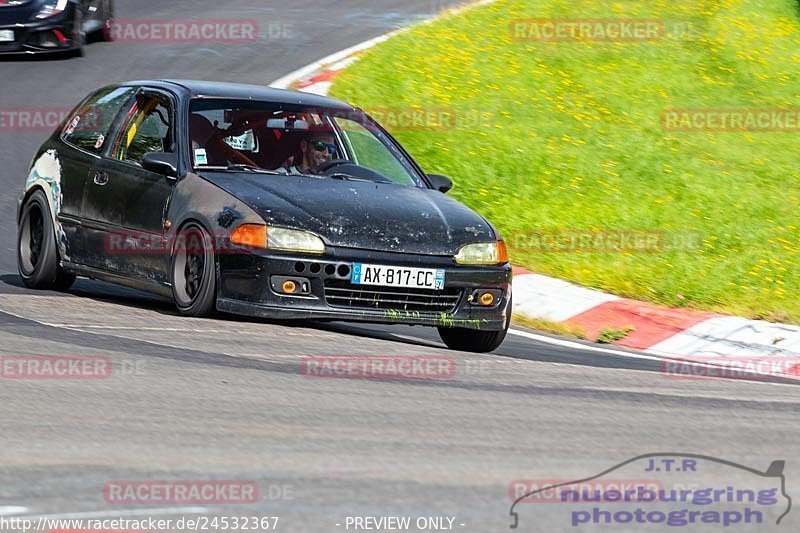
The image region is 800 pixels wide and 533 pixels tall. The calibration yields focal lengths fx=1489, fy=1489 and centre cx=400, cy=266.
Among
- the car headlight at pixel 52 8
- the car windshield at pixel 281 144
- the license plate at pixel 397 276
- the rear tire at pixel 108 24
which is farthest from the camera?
the rear tire at pixel 108 24

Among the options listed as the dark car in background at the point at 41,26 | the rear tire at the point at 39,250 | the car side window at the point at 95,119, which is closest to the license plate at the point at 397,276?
the car side window at the point at 95,119

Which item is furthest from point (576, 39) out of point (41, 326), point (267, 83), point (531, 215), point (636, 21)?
point (41, 326)

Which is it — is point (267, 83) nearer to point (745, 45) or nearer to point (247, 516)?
point (745, 45)

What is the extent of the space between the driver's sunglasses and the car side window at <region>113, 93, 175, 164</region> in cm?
90

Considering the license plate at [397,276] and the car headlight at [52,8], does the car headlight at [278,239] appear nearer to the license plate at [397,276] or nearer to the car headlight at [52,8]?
the license plate at [397,276]

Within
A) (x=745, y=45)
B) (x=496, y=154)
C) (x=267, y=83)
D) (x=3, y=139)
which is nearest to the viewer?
(x=496, y=154)

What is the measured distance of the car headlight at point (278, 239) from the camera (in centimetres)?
804

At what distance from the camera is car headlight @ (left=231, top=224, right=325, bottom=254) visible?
316 inches

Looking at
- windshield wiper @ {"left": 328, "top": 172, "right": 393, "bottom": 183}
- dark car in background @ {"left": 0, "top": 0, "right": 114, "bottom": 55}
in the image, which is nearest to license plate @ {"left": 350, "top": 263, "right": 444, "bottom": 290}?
windshield wiper @ {"left": 328, "top": 172, "right": 393, "bottom": 183}

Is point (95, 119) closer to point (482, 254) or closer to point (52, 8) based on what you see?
point (482, 254)

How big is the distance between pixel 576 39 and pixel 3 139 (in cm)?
754

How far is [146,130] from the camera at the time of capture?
940 centimetres

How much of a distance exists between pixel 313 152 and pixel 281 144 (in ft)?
0.74

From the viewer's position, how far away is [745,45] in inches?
757
